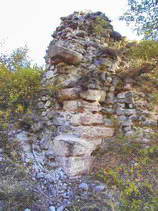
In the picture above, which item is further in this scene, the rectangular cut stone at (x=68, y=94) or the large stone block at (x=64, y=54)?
the large stone block at (x=64, y=54)

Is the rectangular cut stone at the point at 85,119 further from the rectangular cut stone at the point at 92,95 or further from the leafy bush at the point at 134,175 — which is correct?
the leafy bush at the point at 134,175

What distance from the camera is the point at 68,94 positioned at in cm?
387

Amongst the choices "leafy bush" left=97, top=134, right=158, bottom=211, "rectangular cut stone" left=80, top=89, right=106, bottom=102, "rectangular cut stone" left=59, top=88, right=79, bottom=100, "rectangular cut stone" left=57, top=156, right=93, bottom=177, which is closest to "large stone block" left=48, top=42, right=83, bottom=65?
"rectangular cut stone" left=59, top=88, right=79, bottom=100

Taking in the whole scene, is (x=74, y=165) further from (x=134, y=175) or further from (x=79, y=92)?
(x=79, y=92)

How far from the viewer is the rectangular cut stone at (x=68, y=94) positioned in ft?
12.6

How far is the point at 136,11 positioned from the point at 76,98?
3132 mm

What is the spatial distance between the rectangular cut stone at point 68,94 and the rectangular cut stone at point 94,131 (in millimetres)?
716

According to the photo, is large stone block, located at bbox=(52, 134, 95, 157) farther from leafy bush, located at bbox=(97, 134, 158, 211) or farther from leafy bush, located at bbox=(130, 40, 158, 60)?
leafy bush, located at bbox=(130, 40, 158, 60)

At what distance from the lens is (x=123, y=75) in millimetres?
4359

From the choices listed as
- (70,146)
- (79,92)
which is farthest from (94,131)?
(79,92)

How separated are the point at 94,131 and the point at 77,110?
0.58 meters

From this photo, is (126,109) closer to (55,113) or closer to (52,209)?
(55,113)

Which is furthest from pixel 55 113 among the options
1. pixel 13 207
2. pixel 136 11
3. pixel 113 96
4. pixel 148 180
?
pixel 136 11

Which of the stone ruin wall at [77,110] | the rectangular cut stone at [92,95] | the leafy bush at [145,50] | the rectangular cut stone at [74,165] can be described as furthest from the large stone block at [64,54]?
the rectangular cut stone at [74,165]
